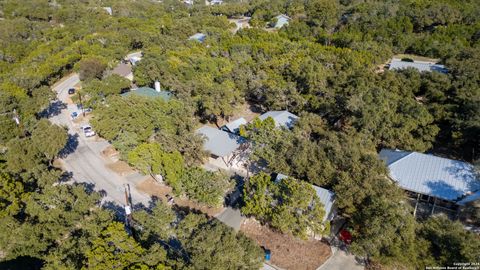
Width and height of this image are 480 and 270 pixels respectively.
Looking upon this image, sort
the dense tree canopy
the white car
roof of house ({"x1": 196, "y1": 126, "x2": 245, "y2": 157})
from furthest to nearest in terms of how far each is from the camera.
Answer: the white car, roof of house ({"x1": 196, "y1": 126, "x2": 245, "y2": 157}), the dense tree canopy

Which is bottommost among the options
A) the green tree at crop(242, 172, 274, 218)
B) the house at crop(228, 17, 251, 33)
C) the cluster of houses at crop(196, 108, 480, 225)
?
the house at crop(228, 17, 251, 33)

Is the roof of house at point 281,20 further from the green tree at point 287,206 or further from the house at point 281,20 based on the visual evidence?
the green tree at point 287,206

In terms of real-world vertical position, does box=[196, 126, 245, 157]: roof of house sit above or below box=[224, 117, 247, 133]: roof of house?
above

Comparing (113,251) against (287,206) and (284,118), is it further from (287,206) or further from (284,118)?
(284,118)

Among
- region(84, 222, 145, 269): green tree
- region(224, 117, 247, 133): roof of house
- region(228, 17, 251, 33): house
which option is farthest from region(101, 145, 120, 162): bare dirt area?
region(228, 17, 251, 33): house

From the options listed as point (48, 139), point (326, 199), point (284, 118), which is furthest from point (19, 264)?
point (284, 118)

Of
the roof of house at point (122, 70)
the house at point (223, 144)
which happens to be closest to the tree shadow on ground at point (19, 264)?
the house at point (223, 144)

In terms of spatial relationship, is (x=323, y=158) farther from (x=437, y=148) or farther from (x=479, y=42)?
(x=479, y=42)

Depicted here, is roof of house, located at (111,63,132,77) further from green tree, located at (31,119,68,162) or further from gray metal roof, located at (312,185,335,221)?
gray metal roof, located at (312,185,335,221)
